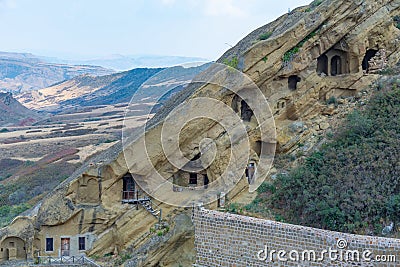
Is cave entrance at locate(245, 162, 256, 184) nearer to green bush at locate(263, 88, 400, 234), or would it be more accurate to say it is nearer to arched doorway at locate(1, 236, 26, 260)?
green bush at locate(263, 88, 400, 234)

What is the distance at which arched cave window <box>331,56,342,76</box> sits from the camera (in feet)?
62.2

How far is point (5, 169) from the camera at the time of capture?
42281 mm

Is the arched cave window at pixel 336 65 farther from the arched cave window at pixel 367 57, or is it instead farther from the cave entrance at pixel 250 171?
the cave entrance at pixel 250 171

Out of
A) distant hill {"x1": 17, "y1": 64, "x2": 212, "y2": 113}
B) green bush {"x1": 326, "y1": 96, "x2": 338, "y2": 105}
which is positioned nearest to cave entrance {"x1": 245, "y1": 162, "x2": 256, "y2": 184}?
green bush {"x1": 326, "y1": 96, "x2": 338, "y2": 105}

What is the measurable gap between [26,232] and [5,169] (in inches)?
1116

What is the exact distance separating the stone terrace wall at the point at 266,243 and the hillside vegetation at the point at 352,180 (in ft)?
8.19

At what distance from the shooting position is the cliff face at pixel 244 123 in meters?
16.0

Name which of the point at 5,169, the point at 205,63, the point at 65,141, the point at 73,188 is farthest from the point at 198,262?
the point at 65,141

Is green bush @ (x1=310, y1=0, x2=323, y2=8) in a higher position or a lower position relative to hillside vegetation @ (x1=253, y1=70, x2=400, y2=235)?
higher

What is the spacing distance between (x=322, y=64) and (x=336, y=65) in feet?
1.90

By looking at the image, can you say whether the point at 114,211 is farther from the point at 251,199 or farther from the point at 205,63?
the point at 205,63

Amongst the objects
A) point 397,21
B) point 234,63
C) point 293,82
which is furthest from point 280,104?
point 397,21

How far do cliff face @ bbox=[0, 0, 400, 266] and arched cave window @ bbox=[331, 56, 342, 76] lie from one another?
42mm

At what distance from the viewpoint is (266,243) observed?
1095 cm
